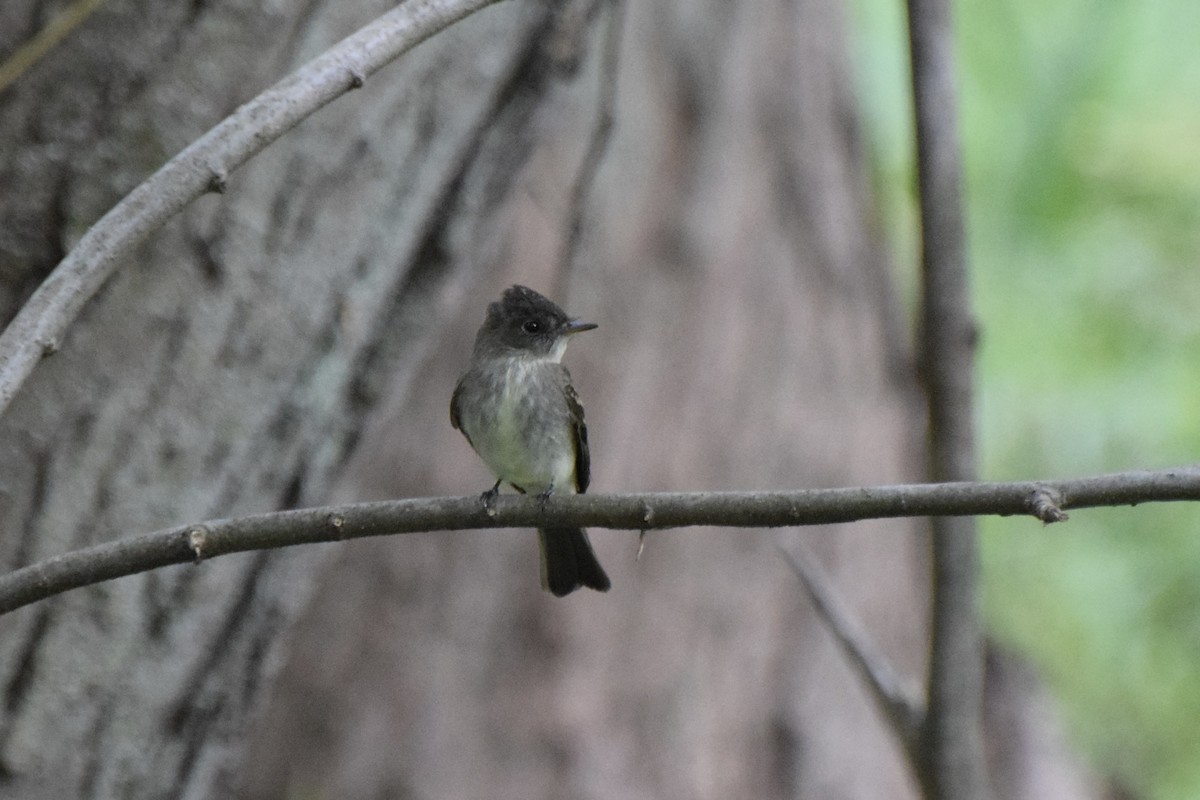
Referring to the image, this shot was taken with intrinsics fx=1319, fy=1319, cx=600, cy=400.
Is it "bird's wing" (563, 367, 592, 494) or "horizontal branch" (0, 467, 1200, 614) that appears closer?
"horizontal branch" (0, 467, 1200, 614)

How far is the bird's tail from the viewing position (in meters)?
3.26

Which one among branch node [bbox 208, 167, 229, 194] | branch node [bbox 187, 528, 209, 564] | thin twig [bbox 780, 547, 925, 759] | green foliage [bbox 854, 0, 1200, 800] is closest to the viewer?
branch node [bbox 187, 528, 209, 564]

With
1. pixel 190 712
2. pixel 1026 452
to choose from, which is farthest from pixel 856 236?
pixel 190 712

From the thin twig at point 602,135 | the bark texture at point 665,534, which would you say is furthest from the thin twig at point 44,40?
the bark texture at point 665,534

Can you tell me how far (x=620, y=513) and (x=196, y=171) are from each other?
0.76 metres

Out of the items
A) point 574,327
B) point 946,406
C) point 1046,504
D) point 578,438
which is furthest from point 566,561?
point 1046,504

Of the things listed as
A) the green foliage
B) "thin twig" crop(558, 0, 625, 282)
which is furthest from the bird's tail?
the green foliage

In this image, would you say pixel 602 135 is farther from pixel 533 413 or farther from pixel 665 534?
pixel 665 534

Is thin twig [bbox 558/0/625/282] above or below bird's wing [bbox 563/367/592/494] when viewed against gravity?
above

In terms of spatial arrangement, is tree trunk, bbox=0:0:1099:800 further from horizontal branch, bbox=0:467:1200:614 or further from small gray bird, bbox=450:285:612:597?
horizontal branch, bbox=0:467:1200:614

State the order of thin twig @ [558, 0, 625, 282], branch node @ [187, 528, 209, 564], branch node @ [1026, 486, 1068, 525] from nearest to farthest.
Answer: branch node @ [1026, 486, 1068, 525], branch node @ [187, 528, 209, 564], thin twig @ [558, 0, 625, 282]

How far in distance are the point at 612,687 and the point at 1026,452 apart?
2216 mm

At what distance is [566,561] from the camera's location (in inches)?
133

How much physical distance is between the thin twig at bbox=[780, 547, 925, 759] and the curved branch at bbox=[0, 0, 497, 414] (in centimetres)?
129
